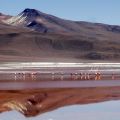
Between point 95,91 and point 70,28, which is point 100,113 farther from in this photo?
point 70,28

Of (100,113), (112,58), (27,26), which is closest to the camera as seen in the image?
(100,113)

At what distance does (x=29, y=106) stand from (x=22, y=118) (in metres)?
1.62

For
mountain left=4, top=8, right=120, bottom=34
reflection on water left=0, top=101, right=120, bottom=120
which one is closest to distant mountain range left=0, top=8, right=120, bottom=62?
mountain left=4, top=8, right=120, bottom=34

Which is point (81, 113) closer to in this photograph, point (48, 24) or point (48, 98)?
point (48, 98)

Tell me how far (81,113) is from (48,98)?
6.16 ft

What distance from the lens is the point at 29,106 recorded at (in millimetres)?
15141

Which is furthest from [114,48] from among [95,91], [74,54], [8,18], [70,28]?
[95,91]

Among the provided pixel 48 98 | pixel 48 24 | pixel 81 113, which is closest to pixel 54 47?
pixel 48 24

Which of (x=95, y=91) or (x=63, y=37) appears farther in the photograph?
(x=63, y=37)

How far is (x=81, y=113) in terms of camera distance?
14.9 metres

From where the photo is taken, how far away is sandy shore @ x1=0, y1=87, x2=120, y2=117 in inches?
595

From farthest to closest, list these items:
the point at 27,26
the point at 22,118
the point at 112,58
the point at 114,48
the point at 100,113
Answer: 1. the point at 27,26
2. the point at 114,48
3. the point at 112,58
4. the point at 100,113
5. the point at 22,118

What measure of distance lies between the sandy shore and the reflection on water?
0.37 metres

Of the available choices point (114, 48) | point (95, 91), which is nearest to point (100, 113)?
point (95, 91)
